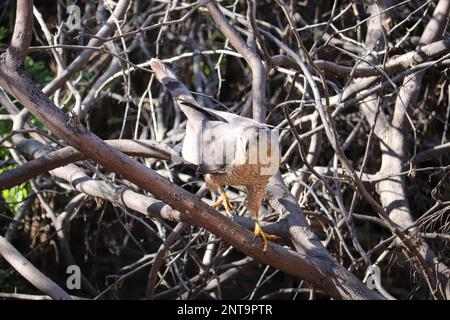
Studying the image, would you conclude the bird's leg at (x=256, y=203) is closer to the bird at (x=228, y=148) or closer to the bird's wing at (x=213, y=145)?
the bird at (x=228, y=148)

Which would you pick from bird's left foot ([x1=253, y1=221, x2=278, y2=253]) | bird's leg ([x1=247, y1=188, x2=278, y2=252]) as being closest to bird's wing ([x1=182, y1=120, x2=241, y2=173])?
bird's leg ([x1=247, y1=188, x2=278, y2=252])

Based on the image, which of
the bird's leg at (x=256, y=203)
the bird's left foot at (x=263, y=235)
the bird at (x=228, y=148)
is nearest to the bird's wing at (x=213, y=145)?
the bird at (x=228, y=148)

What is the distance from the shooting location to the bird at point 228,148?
9.34 feet

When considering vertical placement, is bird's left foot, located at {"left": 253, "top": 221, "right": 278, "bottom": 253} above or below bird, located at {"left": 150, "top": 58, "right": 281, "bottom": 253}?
below

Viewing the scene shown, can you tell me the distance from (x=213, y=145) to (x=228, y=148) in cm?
8

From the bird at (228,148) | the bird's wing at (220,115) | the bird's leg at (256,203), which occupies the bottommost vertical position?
the bird's leg at (256,203)

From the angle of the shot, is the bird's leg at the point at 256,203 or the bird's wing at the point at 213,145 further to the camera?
the bird's leg at the point at 256,203

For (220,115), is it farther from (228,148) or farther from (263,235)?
(263,235)

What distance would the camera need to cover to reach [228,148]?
2.97 metres

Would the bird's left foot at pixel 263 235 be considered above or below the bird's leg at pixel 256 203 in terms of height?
below

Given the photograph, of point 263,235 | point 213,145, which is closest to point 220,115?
point 213,145

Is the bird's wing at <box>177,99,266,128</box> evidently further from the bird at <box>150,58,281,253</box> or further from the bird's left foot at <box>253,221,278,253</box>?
the bird's left foot at <box>253,221,278,253</box>

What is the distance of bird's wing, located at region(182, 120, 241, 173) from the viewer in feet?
9.71

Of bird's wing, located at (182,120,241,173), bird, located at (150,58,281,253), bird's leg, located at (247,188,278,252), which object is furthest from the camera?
bird's leg, located at (247,188,278,252)
